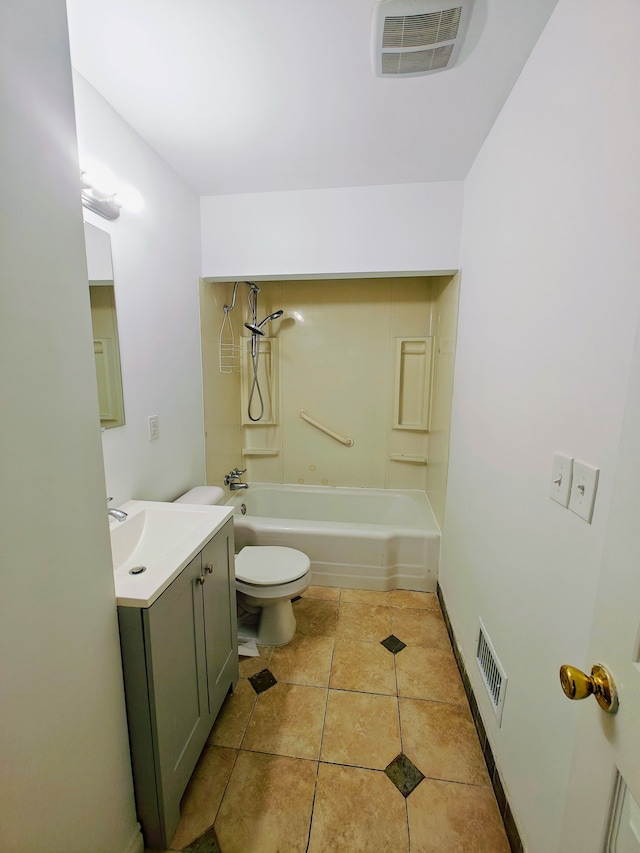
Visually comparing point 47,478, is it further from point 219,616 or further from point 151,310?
point 151,310

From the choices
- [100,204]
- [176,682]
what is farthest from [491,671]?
[100,204]

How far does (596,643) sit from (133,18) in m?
1.95

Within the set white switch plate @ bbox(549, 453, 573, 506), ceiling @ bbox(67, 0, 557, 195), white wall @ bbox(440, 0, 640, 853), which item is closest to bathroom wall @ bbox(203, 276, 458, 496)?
ceiling @ bbox(67, 0, 557, 195)

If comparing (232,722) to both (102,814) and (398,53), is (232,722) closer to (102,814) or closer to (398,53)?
(102,814)

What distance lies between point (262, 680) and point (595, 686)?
152 cm

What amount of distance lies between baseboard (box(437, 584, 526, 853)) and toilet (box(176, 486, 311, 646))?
2.78 feet

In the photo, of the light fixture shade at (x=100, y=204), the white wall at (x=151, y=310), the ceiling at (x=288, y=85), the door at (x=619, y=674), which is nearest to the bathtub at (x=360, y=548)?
the white wall at (x=151, y=310)

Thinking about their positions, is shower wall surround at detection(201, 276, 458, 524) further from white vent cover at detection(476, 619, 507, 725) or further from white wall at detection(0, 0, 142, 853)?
white wall at detection(0, 0, 142, 853)

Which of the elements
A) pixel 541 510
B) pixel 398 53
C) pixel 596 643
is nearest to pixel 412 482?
pixel 541 510

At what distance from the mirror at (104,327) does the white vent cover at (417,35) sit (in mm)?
1210

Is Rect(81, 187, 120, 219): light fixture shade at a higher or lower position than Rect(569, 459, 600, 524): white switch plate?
higher

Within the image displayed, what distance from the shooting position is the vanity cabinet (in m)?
0.91

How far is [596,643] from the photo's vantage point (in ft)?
1.79

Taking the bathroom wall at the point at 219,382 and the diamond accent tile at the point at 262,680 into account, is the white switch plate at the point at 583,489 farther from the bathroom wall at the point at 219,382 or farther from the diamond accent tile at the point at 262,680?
the bathroom wall at the point at 219,382
